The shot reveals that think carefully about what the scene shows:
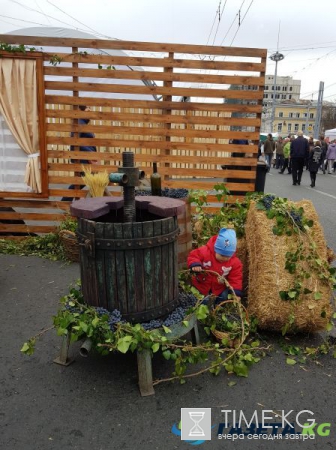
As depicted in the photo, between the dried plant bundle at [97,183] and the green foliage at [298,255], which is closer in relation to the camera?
the green foliage at [298,255]

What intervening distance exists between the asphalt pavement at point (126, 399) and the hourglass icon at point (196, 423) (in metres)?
0.07

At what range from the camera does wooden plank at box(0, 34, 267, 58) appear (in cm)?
543

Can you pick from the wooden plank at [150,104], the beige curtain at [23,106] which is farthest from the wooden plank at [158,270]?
the beige curtain at [23,106]

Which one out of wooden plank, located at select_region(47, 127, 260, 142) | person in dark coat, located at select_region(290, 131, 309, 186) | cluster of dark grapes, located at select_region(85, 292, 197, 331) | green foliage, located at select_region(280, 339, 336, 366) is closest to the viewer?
cluster of dark grapes, located at select_region(85, 292, 197, 331)

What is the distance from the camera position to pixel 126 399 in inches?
105

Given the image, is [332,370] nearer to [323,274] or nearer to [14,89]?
[323,274]

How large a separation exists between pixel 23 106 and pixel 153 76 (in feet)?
6.40

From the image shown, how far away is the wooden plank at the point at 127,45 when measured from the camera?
5426 mm

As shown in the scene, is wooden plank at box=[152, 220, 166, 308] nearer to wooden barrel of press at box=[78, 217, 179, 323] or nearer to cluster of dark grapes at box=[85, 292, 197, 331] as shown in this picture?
wooden barrel of press at box=[78, 217, 179, 323]

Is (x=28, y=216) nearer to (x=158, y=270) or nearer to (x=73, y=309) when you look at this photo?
(x=73, y=309)

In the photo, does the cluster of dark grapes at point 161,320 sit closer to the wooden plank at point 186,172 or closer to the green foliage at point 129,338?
the green foliage at point 129,338

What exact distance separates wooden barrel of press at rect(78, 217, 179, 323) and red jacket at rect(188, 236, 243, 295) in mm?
917

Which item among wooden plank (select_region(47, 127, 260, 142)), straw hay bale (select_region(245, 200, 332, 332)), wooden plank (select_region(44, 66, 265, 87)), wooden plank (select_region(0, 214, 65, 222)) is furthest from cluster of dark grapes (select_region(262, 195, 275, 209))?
wooden plank (select_region(0, 214, 65, 222))

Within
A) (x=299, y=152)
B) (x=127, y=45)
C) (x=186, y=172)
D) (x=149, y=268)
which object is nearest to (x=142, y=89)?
(x=127, y=45)
